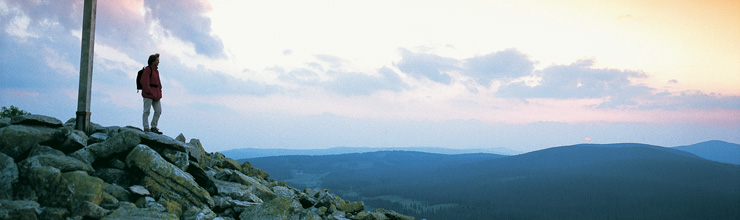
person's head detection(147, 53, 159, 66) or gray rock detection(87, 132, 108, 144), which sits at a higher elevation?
person's head detection(147, 53, 159, 66)

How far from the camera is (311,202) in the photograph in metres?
16.4

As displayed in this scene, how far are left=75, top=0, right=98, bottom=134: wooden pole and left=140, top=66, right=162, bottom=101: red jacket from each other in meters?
2.08

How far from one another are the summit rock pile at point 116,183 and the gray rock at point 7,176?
2 cm

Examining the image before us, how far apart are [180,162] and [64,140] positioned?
3893 millimetres

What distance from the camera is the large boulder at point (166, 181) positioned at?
1252 centimetres

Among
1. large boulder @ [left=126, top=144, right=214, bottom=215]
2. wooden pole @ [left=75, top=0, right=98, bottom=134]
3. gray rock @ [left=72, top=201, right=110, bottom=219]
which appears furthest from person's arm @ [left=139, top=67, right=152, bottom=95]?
gray rock @ [left=72, top=201, right=110, bottom=219]

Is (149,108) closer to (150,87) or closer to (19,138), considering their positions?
(150,87)

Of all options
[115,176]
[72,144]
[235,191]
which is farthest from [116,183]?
[235,191]

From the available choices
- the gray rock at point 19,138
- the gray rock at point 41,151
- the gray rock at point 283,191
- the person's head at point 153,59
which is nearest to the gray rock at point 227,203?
the gray rock at point 283,191

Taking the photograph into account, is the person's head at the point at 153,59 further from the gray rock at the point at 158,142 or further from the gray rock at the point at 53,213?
the gray rock at the point at 53,213

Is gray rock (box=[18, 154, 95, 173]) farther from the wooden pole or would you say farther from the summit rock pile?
the wooden pole

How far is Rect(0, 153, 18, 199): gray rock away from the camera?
9.90 meters

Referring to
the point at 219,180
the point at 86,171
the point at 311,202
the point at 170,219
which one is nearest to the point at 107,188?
the point at 86,171

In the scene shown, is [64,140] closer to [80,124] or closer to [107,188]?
[80,124]
